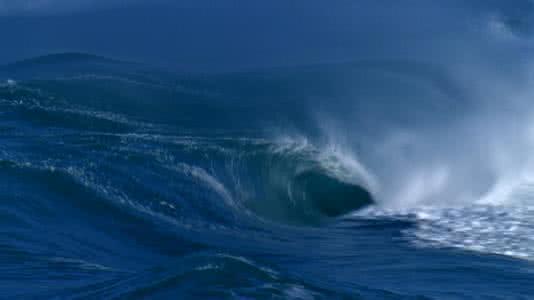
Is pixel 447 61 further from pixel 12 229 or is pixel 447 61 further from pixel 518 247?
pixel 12 229

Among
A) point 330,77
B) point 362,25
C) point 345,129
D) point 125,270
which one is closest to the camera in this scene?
point 125,270

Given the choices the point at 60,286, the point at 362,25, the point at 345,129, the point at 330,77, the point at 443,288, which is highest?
the point at 362,25

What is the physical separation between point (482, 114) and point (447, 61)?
3001 mm

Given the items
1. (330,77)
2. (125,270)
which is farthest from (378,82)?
(125,270)

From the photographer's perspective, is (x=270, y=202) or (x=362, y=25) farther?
(x=362, y=25)

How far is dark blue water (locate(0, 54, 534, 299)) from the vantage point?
11156 millimetres

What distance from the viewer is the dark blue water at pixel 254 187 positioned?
1116cm

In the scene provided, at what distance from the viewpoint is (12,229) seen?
12.3 m

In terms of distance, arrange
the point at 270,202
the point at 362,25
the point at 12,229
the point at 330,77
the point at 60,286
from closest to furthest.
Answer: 1. the point at 60,286
2. the point at 12,229
3. the point at 270,202
4. the point at 330,77
5. the point at 362,25

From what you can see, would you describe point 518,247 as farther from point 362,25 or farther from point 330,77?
point 362,25

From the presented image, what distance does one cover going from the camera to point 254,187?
16516 millimetres

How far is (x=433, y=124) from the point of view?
20781 mm

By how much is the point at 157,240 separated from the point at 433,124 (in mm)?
9373

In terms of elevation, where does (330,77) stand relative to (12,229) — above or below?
above
